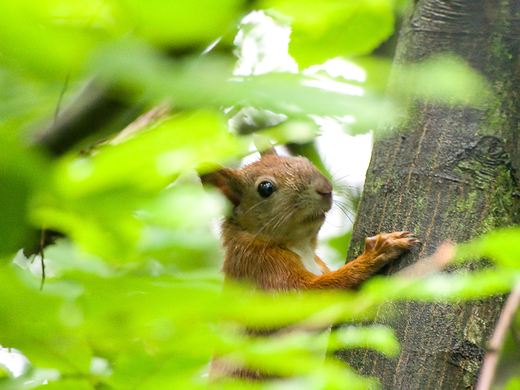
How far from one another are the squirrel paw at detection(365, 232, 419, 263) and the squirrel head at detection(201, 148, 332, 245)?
0.97 meters

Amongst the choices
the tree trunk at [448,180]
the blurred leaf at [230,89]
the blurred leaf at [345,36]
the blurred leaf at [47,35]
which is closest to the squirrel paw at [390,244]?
the tree trunk at [448,180]

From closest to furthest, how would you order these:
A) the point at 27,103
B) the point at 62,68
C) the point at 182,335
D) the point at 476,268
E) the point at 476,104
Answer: the point at 62,68
the point at 27,103
the point at 182,335
the point at 476,268
the point at 476,104

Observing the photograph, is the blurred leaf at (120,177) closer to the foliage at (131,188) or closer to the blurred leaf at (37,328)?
the foliage at (131,188)

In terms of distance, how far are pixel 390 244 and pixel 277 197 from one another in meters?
1.26

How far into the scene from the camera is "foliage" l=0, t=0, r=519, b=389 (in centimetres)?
52

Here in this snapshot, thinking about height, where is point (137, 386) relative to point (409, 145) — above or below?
below

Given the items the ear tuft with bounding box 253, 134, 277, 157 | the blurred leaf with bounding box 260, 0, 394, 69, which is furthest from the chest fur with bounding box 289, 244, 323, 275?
the blurred leaf with bounding box 260, 0, 394, 69

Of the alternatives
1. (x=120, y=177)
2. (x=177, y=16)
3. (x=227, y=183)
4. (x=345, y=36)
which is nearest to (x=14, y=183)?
(x=120, y=177)

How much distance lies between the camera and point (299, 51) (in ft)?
6.01

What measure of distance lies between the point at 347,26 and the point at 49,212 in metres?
1.49

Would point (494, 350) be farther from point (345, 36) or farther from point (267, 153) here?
point (267, 153)

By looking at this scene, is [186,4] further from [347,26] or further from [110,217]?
[347,26]

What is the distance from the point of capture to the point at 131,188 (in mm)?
830

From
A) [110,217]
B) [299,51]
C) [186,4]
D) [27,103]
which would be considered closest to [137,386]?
[110,217]
